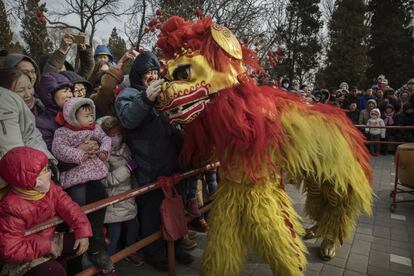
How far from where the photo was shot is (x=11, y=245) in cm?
155

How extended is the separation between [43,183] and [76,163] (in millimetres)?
542

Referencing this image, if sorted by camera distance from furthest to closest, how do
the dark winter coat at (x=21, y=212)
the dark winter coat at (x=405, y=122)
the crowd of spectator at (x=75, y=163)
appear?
1. the dark winter coat at (x=405, y=122)
2. the crowd of spectator at (x=75, y=163)
3. the dark winter coat at (x=21, y=212)

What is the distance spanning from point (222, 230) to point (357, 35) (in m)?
25.4

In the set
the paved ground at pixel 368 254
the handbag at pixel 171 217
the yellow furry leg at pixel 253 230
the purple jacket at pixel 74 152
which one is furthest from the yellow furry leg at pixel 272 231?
the purple jacket at pixel 74 152

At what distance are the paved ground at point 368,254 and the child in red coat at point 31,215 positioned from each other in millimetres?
1228

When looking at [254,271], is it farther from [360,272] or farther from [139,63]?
[139,63]

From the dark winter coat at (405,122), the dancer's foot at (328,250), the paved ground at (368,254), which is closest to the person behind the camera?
the paved ground at (368,254)

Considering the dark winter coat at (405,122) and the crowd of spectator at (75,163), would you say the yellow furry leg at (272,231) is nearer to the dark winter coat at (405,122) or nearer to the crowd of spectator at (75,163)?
the crowd of spectator at (75,163)

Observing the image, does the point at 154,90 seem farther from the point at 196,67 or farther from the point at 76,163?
the point at 76,163

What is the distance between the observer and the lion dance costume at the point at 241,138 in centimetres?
212

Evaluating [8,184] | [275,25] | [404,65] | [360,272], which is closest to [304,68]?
[404,65]

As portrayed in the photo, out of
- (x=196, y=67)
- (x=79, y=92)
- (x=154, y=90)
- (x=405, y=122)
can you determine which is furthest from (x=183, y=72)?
(x=405, y=122)

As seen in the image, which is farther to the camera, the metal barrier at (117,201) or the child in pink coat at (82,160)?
the child in pink coat at (82,160)

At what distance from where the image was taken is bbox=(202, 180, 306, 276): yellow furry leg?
2133mm
